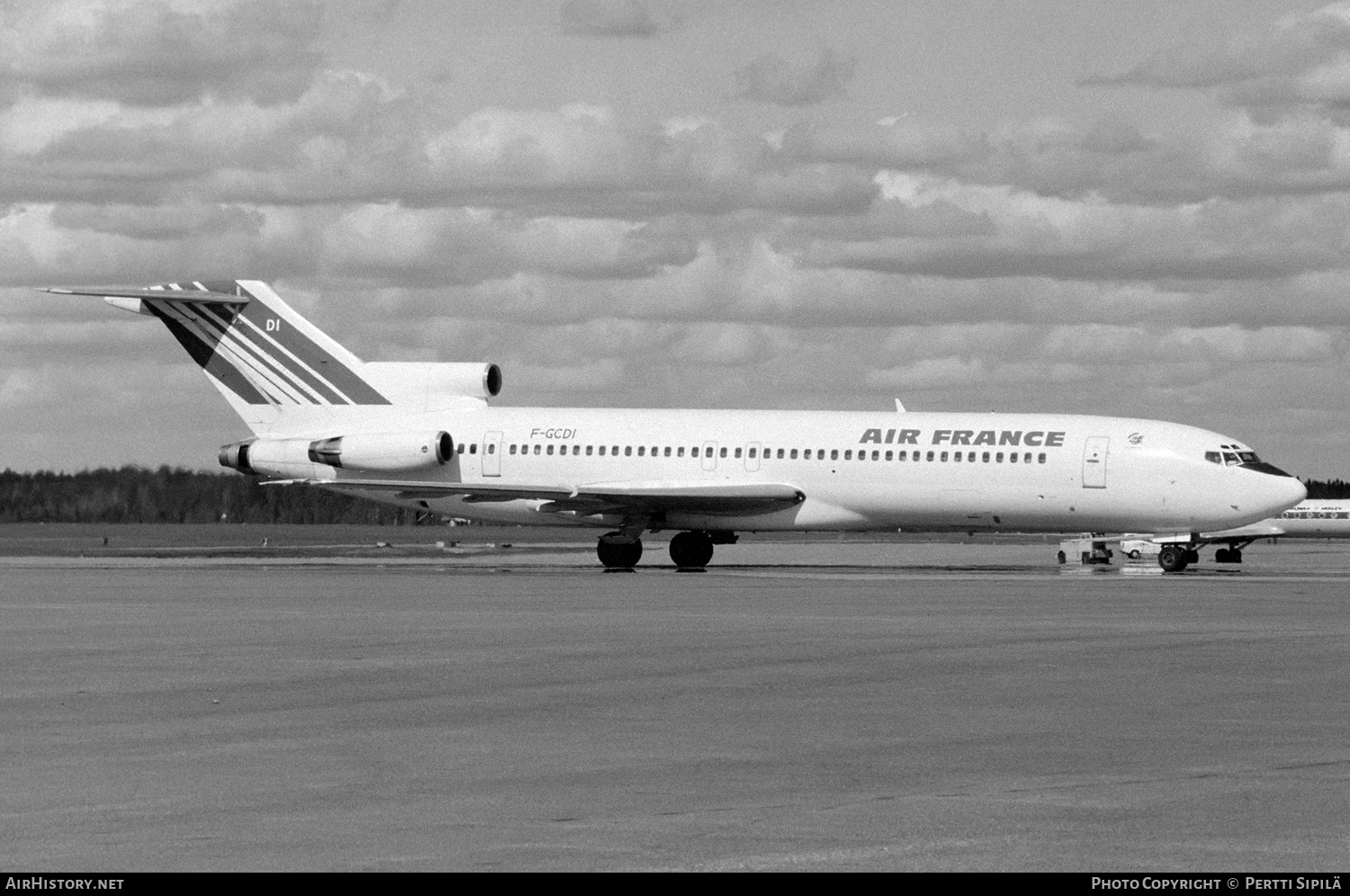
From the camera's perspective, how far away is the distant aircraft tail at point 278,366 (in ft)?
188

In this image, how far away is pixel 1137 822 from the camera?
37.8 feet

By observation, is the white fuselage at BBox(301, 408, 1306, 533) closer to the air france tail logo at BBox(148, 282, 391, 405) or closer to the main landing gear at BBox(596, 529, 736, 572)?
the main landing gear at BBox(596, 529, 736, 572)

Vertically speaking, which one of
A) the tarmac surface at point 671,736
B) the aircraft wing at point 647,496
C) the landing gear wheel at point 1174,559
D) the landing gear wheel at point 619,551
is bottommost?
the tarmac surface at point 671,736

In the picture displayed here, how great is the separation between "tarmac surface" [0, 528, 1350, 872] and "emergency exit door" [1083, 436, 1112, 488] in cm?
1481

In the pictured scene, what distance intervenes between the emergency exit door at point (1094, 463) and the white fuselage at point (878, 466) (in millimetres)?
30

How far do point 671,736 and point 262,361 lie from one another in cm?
4393

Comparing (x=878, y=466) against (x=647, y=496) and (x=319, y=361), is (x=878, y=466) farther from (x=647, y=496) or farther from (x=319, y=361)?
(x=319, y=361)

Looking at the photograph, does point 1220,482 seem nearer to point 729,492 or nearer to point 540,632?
point 729,492

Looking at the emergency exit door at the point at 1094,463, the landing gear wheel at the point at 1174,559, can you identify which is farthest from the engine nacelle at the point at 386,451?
the landing gear wheel at the point at 1174,559

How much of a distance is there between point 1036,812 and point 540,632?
15.2 m

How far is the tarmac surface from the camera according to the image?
425 inches

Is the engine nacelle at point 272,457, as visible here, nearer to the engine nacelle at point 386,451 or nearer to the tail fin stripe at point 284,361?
the engine nacelle at point 386,451

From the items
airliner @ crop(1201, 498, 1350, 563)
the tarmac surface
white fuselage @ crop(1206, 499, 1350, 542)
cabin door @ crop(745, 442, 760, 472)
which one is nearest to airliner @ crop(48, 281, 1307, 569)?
cabin door @ crop(745, 442, 760, 472)

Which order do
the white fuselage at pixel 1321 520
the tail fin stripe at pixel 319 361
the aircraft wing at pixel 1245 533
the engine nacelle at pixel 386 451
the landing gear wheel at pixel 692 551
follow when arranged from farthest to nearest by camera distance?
the white fuselage at pixel 1321 520, the aircraft wing at pixel 1245 533, the tail fin stripe at pixel 319 361, the engine nacelle at pixel 386 451, the landing gear wheel at pixel 692 551
